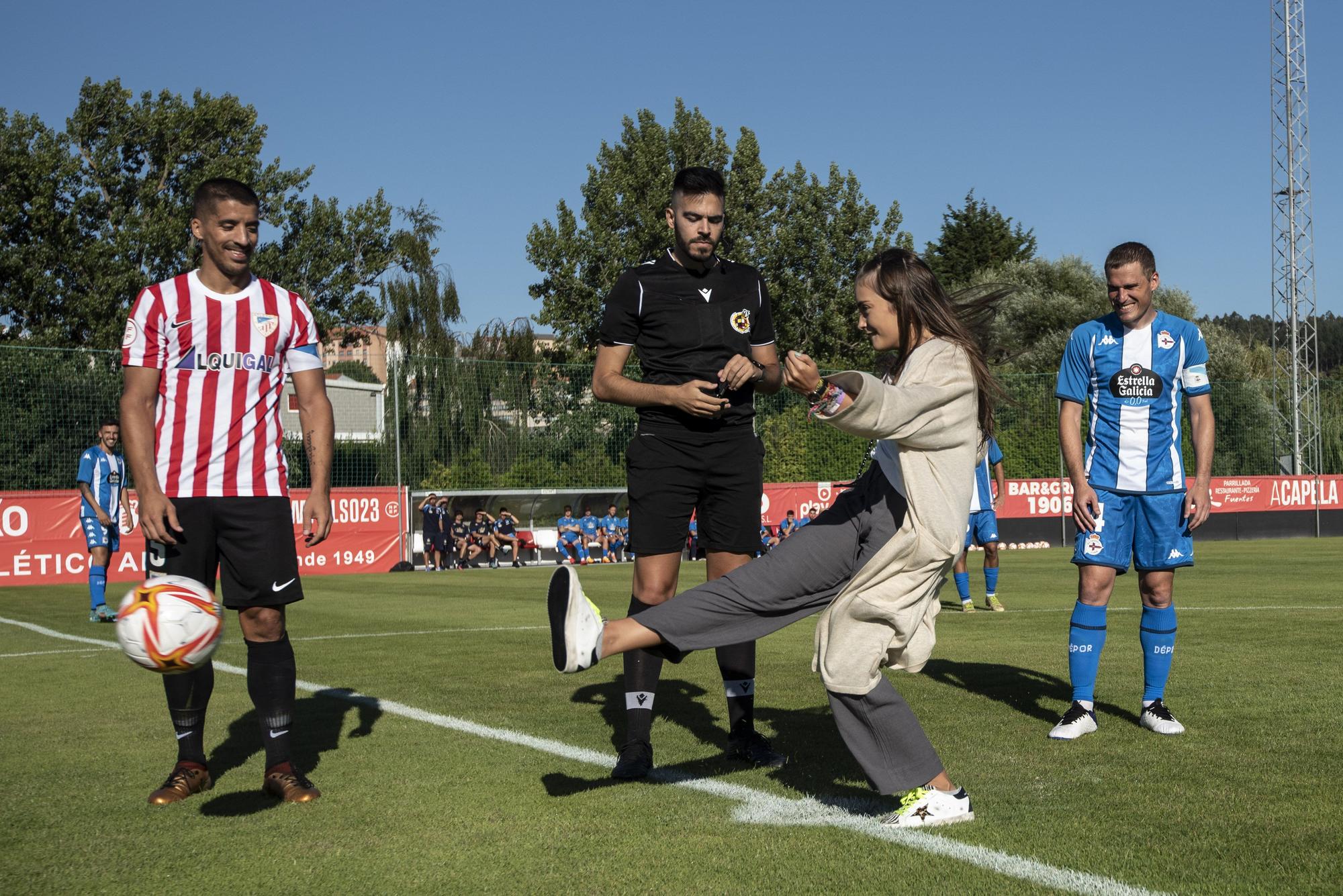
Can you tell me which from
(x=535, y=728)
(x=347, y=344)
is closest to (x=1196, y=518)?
(x=535, y=728)

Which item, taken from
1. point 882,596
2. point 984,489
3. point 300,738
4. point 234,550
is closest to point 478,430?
point 984,489

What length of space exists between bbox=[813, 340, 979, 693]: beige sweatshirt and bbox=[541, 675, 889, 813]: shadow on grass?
1.85 ft

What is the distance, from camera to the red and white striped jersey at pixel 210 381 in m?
4.33

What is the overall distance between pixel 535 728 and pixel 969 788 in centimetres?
206

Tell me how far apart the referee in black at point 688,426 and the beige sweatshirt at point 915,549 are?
1026 mm

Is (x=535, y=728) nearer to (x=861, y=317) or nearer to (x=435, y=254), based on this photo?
(x=861, y=317)

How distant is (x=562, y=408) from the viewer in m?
24.2

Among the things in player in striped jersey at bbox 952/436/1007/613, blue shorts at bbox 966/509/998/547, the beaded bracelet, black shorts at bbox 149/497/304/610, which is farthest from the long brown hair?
blue shorts at bbox 966/509/998/547

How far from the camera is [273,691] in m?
4.39

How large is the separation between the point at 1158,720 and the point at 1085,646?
0.45 m

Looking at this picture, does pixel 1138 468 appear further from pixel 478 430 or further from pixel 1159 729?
pixel 478 430

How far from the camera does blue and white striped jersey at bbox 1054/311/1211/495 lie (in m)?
5.50

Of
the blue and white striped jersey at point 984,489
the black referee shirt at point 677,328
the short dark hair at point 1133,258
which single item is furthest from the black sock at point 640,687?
the blue and white striped jersey at point 984,489

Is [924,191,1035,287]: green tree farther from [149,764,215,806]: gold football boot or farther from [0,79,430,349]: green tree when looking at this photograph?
[149,764,215,806]: gold football boot
